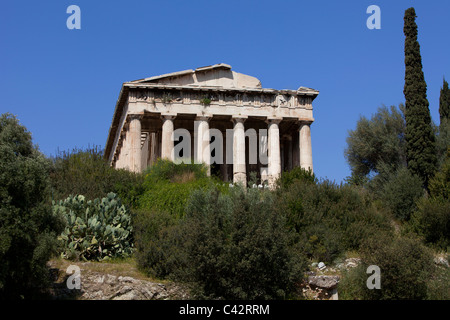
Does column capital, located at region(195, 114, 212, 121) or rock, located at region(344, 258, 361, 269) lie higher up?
column capital, located at region(195, 114, 212, 121)

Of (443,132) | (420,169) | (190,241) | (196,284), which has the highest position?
(443,132)

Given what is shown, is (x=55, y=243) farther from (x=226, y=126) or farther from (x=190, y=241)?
(x=226, y=126)

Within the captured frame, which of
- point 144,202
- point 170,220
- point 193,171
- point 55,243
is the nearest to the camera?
point 55,243

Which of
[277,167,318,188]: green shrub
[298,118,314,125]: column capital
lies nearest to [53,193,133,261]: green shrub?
[277,167,318,188]: green shrub

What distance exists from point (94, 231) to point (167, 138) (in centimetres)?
1347

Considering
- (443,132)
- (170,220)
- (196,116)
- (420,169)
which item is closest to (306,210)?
(170,220)

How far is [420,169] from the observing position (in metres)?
28.6

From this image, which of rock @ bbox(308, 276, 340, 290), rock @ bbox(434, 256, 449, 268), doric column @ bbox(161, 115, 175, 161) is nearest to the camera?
rock @ bbox(308, 276, 340, 290)

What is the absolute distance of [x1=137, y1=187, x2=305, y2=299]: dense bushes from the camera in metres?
16.1

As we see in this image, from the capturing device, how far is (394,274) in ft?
54.3

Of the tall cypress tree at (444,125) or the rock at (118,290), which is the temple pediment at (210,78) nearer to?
the tall cypress tree at (444,125)

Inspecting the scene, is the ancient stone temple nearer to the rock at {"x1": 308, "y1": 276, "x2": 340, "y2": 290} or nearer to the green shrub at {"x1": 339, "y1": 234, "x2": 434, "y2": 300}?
the rock at {"x1": 308, "y1": 276, "x2": 340, "y2": 290}

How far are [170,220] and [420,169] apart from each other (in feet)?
42.9

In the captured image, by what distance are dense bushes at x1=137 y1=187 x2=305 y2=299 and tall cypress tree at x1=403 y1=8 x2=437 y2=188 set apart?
1251cm
